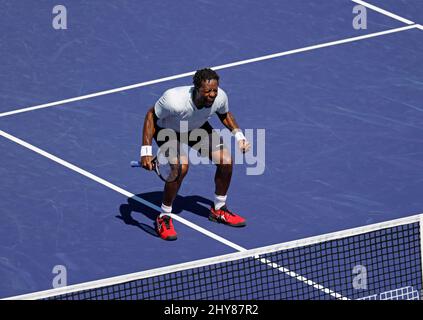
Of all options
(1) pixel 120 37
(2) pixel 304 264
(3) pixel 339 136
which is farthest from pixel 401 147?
(1) pixel 120 37

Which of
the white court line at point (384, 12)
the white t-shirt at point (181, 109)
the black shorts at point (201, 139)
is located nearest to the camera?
the white t-shirt at point (181, 109)

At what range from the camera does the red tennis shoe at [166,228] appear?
56.7ft

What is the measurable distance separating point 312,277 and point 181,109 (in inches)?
102

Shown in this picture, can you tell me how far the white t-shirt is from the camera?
16766 millimetres

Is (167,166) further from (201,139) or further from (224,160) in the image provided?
(224,160)

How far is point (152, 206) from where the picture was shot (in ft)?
59.3

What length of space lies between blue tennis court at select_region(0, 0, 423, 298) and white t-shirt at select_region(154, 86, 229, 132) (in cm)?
145

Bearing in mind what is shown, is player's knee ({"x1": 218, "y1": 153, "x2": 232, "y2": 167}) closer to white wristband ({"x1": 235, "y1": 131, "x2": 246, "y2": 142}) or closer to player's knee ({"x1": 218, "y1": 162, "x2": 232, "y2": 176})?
player's knee ({"x1": 218, "y1": 162, "x2": 232, "y2": 176})

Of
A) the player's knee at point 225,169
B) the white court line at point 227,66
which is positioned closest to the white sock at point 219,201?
the player's knee at point 225,169

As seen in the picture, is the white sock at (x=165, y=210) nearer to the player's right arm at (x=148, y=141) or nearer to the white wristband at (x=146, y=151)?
the player's right arm at (x=148, y=141)

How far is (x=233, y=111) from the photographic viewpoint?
20.2 metres

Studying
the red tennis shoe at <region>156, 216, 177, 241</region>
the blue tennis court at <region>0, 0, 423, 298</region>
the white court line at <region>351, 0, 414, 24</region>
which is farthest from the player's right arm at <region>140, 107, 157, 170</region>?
the white court line at <region>351, 0, 414, 24</region>

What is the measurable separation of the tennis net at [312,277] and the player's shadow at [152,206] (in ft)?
5.33

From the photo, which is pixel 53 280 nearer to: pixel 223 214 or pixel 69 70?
pixel 223 214
